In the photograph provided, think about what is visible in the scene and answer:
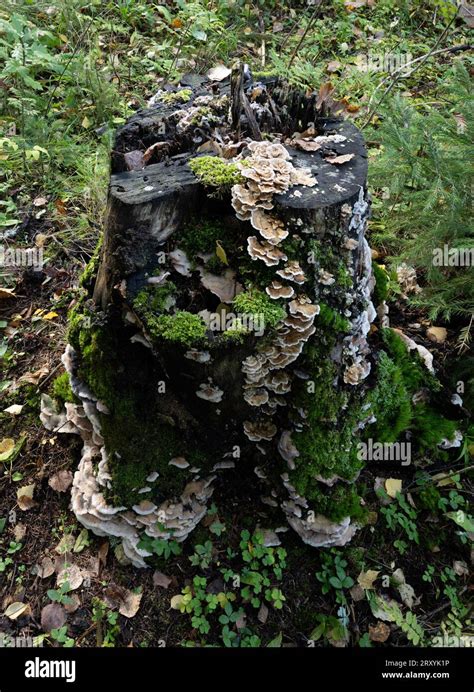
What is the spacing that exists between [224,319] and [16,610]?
268cm

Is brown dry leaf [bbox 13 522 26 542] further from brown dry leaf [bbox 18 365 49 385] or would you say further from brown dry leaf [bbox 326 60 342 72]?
brown dry leaf [bbox 326 60 342 72]

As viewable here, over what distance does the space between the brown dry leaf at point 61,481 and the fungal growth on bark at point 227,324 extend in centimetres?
27

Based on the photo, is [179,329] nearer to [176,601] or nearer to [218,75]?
[176,601]

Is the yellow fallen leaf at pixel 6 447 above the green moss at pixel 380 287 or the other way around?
the other way around

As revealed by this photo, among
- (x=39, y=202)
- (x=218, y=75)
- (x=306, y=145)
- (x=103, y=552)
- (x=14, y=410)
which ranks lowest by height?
(x=103, y=552)

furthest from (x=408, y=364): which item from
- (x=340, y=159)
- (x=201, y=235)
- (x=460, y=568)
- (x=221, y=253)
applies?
(x=201, y=235)

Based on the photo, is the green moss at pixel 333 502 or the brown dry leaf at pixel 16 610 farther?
the green moss at pixel 333 502

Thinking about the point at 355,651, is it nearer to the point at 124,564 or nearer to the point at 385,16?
the point at 124,564

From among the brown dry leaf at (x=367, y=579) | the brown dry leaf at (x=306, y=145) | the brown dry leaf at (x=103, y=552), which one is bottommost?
the brown dry leaf at (x=367, y=579)

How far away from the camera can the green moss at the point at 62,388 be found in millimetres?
4582

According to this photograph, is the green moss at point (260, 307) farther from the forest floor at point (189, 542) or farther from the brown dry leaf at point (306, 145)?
the forest floor at point (189, 542)

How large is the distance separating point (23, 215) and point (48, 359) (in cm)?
228

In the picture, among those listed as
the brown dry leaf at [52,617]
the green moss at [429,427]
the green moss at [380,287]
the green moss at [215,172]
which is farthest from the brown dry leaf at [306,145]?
the brown dry leaf at [52,617]

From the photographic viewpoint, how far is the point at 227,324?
3342 mm
